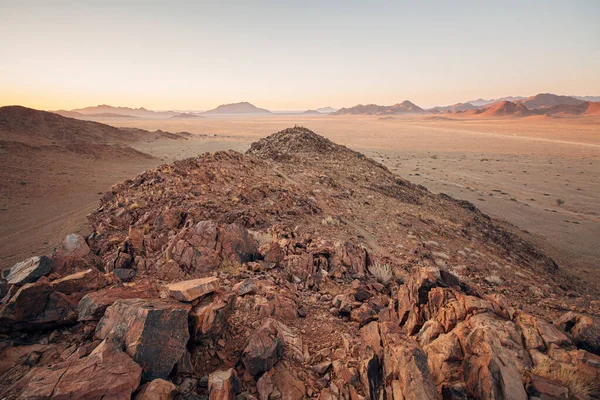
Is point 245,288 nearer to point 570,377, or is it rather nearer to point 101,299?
point 101,299

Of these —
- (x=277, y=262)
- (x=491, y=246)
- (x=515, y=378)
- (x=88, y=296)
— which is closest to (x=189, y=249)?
(x=277, y=262)

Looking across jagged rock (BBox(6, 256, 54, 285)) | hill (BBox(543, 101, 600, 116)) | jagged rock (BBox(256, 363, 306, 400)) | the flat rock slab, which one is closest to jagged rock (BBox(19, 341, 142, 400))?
the flat rock slab

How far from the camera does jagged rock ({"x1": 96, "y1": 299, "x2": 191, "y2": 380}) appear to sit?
10.8ft

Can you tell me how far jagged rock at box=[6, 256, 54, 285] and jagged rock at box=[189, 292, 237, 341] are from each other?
3387 millimetres

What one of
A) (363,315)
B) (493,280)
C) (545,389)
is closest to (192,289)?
(363,315)

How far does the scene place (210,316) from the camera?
396 centimetres

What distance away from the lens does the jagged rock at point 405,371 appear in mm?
3143

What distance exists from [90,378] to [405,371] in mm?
3294

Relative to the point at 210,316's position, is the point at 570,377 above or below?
below

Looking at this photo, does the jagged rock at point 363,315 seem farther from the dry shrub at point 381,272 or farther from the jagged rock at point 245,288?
the dry shrub at point 381,272

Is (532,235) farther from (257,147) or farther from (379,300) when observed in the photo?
(257,147)

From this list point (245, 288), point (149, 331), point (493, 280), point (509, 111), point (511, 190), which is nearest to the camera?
point (149, 331)

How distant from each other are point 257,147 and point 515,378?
21894 millimetres

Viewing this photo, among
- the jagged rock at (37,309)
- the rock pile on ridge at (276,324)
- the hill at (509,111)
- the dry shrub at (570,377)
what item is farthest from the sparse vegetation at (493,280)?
the hill at (509,111)
